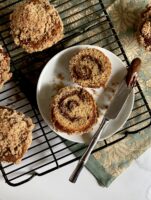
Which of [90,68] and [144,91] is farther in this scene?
[144,91]

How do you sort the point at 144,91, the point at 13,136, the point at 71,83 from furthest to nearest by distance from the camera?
the point at 144,91 → the point at 71,83 → the point at 13,136

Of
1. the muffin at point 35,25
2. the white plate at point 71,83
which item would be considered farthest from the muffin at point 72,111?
the muffin at point 35,25

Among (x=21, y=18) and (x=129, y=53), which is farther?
(x=129, y=53)

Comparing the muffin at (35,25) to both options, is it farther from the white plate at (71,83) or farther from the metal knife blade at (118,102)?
the metal knife blade at (118,102)

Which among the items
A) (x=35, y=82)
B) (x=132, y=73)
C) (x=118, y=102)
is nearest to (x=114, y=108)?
(x=118, y=102)

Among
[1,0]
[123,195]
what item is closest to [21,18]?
[1,0]

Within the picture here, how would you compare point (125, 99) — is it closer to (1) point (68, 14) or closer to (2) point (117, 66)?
(2) point (117, 66)

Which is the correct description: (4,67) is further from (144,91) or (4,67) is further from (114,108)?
(144,91)
